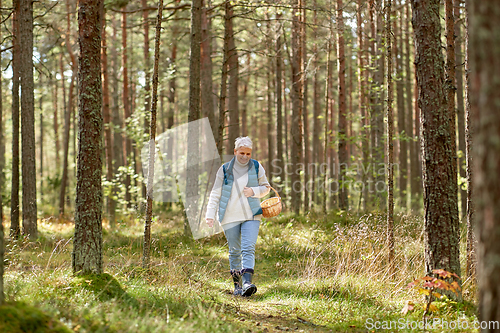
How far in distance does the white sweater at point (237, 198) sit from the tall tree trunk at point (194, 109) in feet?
14.0

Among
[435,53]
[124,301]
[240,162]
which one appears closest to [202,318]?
[124,301]

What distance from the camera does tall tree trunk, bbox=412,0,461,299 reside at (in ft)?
13.1

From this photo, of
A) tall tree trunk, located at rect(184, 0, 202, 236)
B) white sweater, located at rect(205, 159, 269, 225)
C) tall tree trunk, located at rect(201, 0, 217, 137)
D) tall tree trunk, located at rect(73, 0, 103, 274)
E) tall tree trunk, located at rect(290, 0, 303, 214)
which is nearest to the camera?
tall tree trunk, located at rect(73, 0, 103, 274)

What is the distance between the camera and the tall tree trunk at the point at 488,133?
192cm

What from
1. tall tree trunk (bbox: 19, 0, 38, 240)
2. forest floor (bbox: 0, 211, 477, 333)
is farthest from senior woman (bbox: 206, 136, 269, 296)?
tall tree trunk (bbox: 19, 0, 38, 240)

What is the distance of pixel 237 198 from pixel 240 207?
0.13 m

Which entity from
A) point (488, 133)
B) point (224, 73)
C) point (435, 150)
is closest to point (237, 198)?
point (435, 150)

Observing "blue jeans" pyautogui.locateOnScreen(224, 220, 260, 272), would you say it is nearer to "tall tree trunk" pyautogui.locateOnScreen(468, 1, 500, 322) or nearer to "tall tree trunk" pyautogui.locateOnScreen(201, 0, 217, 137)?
"tall tree trunk" pyautogui.locateOnScreen(468, 1, 500, 322)

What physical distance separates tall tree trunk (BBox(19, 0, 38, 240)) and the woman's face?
6091 millimetres

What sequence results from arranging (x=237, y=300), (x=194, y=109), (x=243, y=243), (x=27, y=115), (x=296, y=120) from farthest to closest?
(x=296, y=120) < (x=194, y=109) < (x=27, y=115) < (x=243, y=243) < (x=237, y=300)

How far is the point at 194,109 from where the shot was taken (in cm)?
929

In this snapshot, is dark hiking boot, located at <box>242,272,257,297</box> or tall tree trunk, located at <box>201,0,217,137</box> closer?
dark hiking boot, located at <box>242,272,257,297</box>

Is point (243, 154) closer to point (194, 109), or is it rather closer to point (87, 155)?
point (87, 155)

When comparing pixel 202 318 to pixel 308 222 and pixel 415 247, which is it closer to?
pixel 415 247
